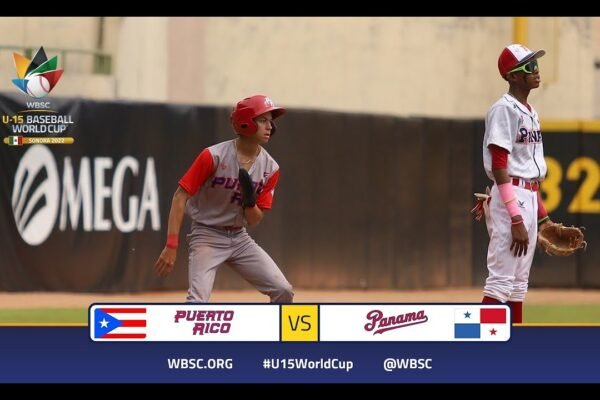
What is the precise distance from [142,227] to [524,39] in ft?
22.7

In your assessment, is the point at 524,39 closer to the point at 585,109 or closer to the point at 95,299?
the point at 585,109

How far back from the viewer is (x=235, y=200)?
7.17 meters

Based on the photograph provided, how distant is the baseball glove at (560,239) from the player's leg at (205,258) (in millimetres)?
1960

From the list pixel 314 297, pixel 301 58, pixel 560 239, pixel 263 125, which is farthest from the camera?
pixel 301 58

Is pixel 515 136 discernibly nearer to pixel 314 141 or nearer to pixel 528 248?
pixel 528 248

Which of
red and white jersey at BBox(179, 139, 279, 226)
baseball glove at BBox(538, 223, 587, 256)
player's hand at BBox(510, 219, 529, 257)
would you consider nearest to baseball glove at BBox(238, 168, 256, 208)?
red and white jersey at BBox(179, 139, 279, 226)

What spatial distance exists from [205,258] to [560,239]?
2240 millimetres

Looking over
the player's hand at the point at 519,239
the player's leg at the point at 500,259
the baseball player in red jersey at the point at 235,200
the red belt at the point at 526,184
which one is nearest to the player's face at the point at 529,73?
the red belt at the point at 526,184

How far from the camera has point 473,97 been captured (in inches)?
739

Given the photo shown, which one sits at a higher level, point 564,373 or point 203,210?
point 203,210

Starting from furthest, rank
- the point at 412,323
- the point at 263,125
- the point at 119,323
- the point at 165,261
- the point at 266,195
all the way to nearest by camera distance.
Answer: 1. the point at 266,195
2. the point at 263,125
3. the point at 165,261
4. the point at 412,323
5. the point at 119,323

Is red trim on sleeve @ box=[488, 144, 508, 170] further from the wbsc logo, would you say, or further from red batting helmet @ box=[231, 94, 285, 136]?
the wbsc logo

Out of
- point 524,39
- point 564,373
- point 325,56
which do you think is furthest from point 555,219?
point 564,373

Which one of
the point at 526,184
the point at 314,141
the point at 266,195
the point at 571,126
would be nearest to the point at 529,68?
the point at 526,184
